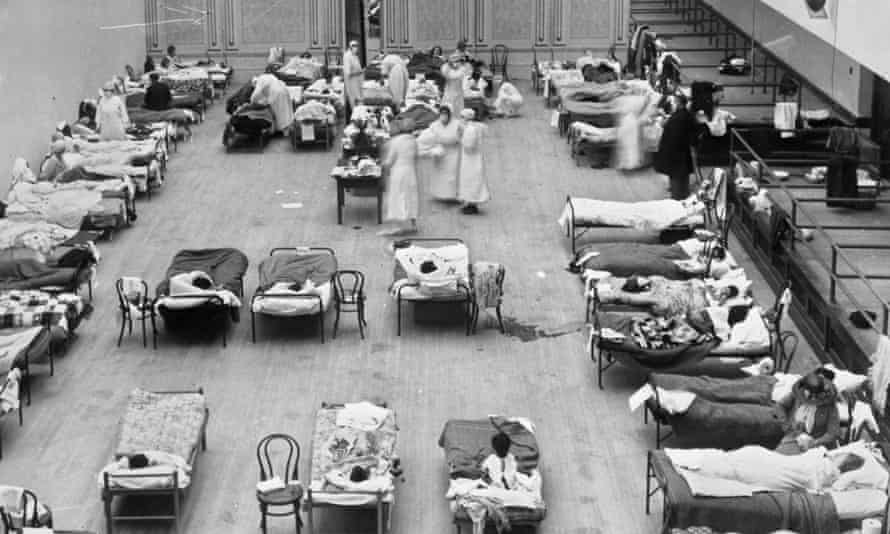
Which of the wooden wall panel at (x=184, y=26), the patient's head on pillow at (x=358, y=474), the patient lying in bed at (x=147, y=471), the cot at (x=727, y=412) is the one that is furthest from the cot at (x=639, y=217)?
the wooden wall panel at (x=184, y=26)

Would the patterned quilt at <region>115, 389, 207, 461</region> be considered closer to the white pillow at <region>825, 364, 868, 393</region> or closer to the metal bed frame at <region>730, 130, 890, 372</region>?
the white pillow at <region>825, 364, 868, 393</region>

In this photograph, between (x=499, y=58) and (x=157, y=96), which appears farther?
(x=499, y=58)

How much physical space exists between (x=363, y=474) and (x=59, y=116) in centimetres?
1472

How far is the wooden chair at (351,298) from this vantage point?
19000mm

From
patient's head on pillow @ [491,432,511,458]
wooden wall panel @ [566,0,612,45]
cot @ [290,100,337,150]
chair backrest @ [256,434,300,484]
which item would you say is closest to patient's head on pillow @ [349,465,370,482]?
chair backrest @ [256,434,300,484]

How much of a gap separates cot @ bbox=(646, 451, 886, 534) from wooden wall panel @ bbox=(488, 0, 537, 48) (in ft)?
72.8

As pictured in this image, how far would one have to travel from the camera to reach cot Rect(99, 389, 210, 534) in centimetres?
1419

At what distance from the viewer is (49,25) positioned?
27.1 metres

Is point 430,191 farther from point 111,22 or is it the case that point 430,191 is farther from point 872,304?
point 111,22

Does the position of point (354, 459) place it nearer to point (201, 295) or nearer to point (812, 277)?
point (201, 295)

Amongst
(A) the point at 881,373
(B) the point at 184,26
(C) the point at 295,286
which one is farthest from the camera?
(B) the point at 184,26

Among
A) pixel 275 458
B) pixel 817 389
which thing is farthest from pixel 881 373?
pixel 275 458

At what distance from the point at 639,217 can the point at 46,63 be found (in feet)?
35.1

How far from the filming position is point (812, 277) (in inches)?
762
